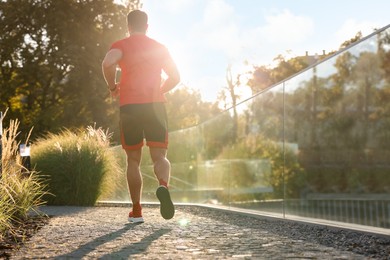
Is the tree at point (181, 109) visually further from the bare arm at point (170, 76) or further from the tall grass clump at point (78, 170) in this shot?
Result: the bare arm at point (170, 76)

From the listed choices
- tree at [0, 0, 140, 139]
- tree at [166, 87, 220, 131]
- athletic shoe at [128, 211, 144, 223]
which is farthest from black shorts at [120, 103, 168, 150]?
tree at [166, 87, 220, 131]

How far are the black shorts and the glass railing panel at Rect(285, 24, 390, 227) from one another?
139 centimetres

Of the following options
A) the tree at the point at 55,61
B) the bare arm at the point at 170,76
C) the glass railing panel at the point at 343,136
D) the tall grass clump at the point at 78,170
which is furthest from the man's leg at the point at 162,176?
the tree at the point at 55,61

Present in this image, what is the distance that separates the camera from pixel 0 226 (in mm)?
4629

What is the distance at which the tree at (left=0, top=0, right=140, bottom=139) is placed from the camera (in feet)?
91.9

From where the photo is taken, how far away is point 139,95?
5.54 meters

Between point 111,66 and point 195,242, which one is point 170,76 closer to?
point 111,66

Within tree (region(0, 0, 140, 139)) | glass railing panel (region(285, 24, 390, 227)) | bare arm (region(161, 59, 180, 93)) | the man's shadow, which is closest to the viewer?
the man's shadow

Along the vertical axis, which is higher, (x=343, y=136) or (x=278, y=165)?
(x=343, y=136)

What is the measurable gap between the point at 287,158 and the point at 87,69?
22686 millimetres

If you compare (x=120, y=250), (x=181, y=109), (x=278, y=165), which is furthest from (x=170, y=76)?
(x=181, y=109)

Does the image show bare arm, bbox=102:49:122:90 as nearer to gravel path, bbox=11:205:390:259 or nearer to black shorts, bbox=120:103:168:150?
black shorts, bbox=120:103:168:150

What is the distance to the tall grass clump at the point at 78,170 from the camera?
1026cm

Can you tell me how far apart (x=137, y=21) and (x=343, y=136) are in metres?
1.95
